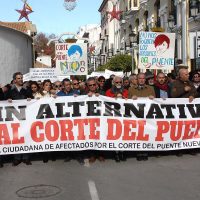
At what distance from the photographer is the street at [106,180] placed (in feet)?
21.9

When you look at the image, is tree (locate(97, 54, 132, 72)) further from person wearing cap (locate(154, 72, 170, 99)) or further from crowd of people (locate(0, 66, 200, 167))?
person wearing cap (locate(154, 72, 170, 99))

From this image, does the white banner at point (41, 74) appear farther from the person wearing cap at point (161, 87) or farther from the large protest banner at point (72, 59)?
the person wearing cap at point (161, 87)

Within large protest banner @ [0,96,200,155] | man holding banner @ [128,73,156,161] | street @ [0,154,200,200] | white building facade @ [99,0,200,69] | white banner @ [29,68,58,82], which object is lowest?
street @ [0,154,200,200]

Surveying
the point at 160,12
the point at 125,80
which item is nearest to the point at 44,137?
the point at 125,80

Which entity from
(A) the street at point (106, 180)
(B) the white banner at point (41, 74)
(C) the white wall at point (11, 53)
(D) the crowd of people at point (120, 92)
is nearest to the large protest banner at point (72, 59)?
(B) the white banner at point (41, 74)

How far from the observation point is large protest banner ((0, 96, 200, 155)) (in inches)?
359

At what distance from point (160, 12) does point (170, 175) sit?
28416 mm

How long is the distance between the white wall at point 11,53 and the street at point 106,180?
74.7ft

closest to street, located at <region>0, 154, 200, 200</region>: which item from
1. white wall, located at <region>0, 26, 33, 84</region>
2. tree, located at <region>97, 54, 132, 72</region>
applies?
white wall, located at <region>0, 26, 33, 84</region>

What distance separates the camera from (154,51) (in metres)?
13.8

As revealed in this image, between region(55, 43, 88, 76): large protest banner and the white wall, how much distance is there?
1504cm

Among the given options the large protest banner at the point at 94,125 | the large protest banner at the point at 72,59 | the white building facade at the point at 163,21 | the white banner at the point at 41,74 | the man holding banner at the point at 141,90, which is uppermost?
the white building facade at the point at 163,21

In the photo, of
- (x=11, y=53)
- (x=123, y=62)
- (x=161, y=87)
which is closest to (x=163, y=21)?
(x=123, y=62)

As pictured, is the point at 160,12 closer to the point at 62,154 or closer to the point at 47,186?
the point at 62,154
